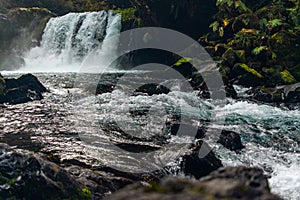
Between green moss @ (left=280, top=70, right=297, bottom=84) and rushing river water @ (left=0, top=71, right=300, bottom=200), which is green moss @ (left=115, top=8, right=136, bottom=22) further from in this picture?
green moss @ (left=280, top=70, right=297, bottom=84)

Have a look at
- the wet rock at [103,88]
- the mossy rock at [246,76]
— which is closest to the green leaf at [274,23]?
the mossy rock at [246,76]

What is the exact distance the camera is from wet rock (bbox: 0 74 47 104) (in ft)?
52.6

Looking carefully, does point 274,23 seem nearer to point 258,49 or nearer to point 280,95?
point 258,49

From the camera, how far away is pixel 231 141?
406 inches

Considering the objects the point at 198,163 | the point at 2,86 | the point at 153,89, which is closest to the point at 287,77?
the point at 153,89

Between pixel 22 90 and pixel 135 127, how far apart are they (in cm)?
768

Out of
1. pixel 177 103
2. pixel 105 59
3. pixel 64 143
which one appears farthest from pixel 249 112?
pixel 105 59

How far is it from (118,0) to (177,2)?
1155cm

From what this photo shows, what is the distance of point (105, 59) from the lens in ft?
107

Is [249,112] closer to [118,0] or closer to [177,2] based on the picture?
[177,2]

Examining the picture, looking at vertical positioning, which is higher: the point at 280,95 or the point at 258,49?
the point at 258,49

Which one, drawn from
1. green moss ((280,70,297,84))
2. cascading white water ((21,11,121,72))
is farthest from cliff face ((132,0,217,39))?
green moss ((280,70,297,84))

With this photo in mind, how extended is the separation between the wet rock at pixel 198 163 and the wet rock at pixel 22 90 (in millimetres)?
10609

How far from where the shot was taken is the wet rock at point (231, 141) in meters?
10.2
